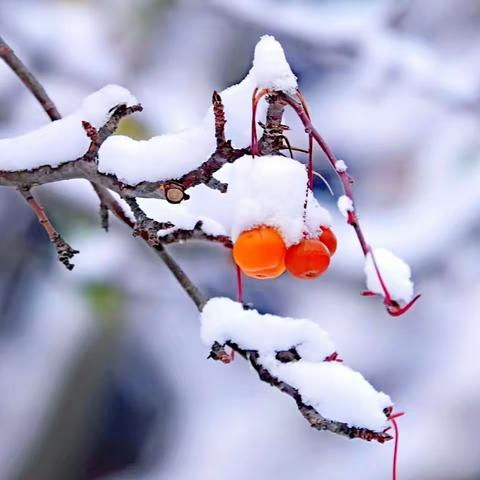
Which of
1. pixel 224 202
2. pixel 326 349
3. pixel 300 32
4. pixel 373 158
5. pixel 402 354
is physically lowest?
pixel 326 349

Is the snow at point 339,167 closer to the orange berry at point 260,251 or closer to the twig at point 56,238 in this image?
the orange berry at point 260,251

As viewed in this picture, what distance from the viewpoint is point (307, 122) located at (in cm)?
57

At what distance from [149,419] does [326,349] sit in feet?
6.37

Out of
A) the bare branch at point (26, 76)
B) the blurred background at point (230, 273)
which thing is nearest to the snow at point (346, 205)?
the bare branch at point (26, 76)

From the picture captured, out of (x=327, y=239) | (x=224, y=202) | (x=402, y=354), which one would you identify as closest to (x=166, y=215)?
(x=224, y=202)

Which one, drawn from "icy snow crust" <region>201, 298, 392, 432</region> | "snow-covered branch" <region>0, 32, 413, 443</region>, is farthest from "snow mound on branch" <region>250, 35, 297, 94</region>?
"icy snow crust" <region>201, 298, 392, 432</region>

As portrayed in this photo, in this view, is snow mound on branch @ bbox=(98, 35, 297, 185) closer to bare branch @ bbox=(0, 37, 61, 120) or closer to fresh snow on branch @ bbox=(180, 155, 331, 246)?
fresh snow on branch @ bbox=(180, 155, 331, 246)

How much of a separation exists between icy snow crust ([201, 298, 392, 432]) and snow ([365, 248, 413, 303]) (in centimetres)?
9

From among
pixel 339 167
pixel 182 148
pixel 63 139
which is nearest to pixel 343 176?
pixel 339 167

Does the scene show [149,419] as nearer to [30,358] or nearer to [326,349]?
[30,358]

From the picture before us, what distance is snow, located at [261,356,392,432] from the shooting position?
0.65 meters

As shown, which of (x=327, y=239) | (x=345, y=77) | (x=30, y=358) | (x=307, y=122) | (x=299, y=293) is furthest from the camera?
(x=345, y=77)

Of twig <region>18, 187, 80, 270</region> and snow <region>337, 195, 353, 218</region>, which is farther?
twig <region>18, 187, 80, 270</region>

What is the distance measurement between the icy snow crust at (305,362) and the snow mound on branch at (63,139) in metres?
0.20
